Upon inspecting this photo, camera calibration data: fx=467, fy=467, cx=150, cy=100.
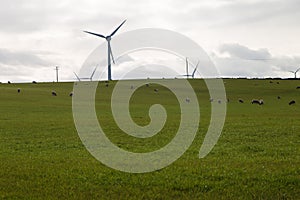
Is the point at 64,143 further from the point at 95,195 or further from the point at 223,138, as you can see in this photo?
the point at 95,195

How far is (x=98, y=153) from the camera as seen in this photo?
1794 centimetres

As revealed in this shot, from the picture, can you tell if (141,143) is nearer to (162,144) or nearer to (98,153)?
(162,144)

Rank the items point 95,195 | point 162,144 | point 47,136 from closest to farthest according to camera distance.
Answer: point 95,195
point 162,144
point 47,136

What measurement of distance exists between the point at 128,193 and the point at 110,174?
7.36 feet

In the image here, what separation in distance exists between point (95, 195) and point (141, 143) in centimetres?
976

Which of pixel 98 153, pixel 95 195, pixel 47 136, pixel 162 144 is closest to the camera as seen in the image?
pixel 95 195

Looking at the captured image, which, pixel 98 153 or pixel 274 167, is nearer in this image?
pixel 274 167

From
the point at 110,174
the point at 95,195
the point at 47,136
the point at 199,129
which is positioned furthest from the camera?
Answer: the point at 199,129

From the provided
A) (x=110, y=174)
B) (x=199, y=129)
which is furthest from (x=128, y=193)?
(x=199, y=129)

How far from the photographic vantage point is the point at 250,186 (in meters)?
12.1

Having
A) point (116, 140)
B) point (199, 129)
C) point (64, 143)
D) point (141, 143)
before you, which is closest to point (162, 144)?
point (141, 143)

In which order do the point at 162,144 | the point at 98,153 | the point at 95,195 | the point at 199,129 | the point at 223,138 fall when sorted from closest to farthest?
the point at 95,195, the point at 98,153, the point at 162,144, the point at 223,138, the point at 199,129

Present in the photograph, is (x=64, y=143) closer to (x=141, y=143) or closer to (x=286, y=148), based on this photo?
(x=141, y=143)

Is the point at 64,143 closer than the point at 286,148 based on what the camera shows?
No
